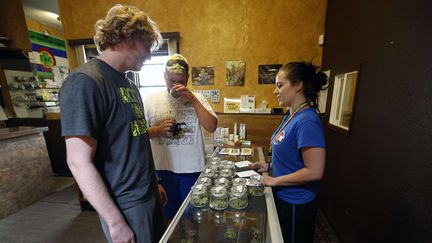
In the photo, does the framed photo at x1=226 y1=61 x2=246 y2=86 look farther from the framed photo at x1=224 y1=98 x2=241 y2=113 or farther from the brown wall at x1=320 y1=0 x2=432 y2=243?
the brown wall at x1=320 y1=0 x2=432 y2=243

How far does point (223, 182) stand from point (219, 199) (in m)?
0.12

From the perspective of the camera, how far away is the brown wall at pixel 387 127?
0.92m

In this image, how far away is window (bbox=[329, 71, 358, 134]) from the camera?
1756 millimetres

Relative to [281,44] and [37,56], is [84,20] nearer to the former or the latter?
[37,56]

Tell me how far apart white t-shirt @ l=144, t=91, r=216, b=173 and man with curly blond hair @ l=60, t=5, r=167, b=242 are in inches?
15.6

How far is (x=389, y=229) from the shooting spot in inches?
44.3

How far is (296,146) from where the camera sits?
920mm

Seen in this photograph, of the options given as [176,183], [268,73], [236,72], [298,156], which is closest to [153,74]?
[236,72]

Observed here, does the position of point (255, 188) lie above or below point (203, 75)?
below

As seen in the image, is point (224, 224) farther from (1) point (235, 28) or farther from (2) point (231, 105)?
(1) point (235, 28)

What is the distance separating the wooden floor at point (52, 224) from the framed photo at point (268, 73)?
2.50 metres

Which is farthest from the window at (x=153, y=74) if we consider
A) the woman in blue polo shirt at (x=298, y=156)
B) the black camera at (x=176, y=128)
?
the woman in blue polo shirt at (x=298, y=156)

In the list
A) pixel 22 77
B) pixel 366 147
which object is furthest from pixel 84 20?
pixel 366 147

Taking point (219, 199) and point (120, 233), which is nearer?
point (120, 233)
